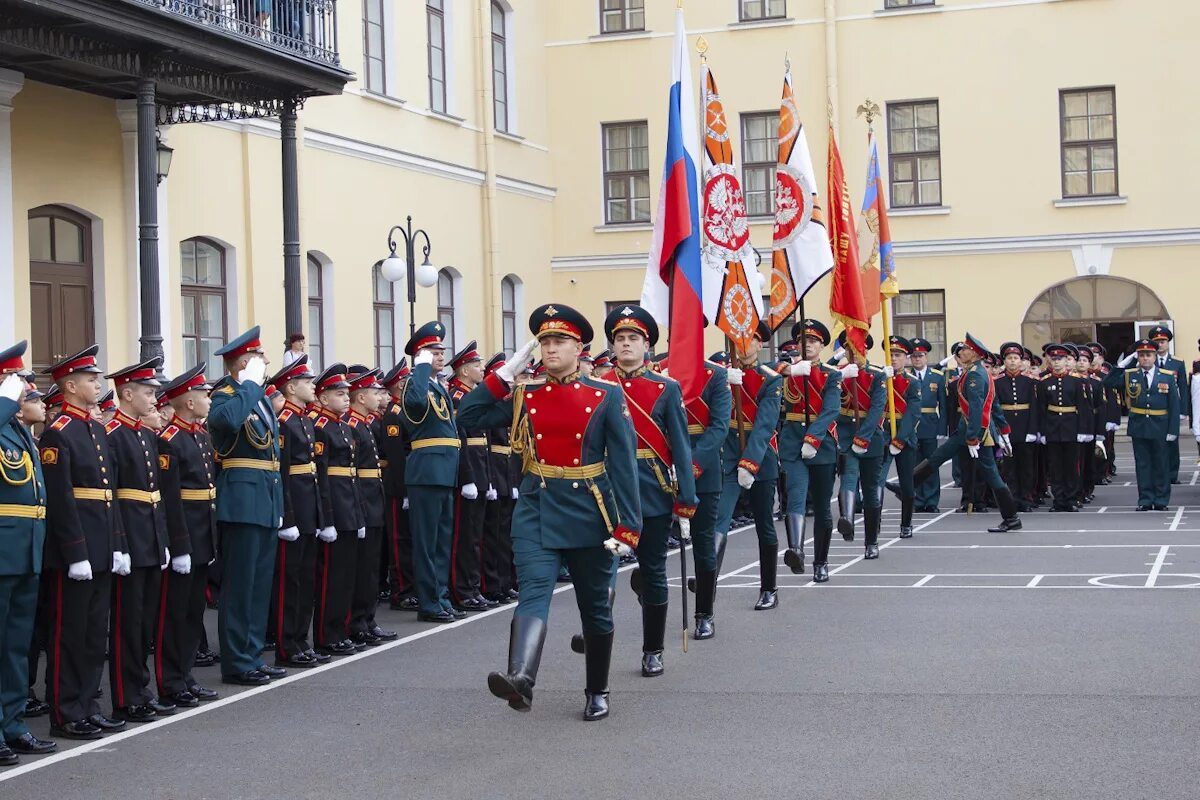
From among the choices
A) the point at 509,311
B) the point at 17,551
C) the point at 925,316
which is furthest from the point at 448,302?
the point at 17,551

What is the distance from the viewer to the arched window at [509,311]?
1166 inches

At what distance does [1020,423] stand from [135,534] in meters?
13.7

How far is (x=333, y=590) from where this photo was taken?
34.4 ft

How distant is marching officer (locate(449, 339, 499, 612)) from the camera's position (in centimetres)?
1240

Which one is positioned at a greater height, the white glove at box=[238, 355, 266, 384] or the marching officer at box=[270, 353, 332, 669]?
the white glove at box=[238, 355, 266, 384]

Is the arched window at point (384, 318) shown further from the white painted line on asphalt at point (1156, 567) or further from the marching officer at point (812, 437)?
the white painted line on asphalt at point (1156, 567)

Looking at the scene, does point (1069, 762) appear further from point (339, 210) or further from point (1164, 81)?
point (1164, 81)

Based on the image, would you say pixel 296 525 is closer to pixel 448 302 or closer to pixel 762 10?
pixel 448 302

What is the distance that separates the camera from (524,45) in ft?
102

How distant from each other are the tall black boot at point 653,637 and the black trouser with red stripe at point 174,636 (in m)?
2.45

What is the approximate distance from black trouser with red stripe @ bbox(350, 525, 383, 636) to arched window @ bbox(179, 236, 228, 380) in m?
9.50

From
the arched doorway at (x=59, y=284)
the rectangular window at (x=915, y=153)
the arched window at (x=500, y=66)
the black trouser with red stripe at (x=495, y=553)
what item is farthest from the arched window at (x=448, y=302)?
the black trouser with red stripe at (x=495, y=553)

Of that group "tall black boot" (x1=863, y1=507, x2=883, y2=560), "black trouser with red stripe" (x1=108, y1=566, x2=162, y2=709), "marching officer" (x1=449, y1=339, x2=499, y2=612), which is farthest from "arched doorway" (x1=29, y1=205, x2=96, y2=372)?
"black trouser with red stripe" (x1=108, y1=566, x2=162, y2=709)

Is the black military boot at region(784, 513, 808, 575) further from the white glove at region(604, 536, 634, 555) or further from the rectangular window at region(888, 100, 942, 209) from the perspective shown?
the rectangular window at region(888, 100, 942, 209)
